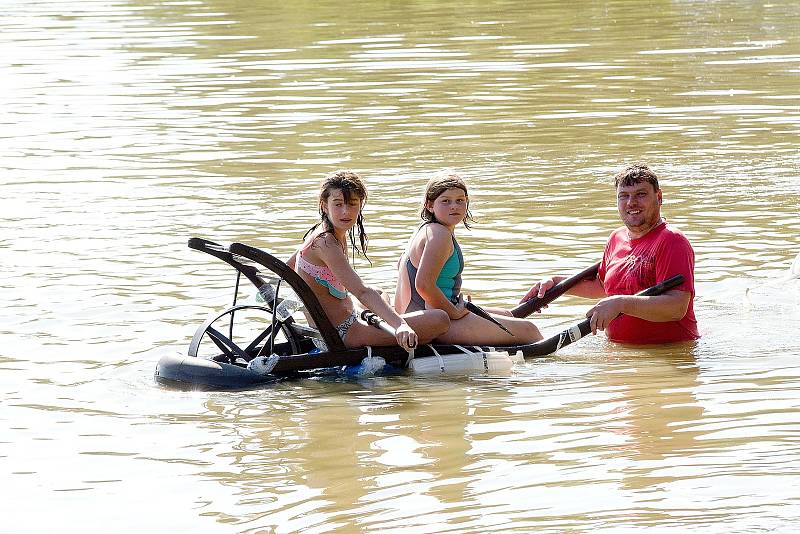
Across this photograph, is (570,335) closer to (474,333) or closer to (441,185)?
(474,333)

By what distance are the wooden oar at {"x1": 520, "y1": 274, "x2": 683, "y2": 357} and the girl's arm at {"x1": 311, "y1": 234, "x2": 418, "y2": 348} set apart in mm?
898

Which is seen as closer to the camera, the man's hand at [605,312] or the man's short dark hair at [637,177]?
the man's hand at [605,312]

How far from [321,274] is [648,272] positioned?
189 cm

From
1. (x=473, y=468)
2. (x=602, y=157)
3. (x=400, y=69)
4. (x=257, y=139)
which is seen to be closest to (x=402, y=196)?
(x=602, y=157)

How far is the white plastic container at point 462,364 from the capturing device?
25.3ft

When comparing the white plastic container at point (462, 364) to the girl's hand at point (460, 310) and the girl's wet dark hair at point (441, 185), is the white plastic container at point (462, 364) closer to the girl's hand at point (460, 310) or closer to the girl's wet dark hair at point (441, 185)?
the girl's hand at point (460, 310)

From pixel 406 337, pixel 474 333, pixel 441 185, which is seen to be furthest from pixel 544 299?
pixel 406 337

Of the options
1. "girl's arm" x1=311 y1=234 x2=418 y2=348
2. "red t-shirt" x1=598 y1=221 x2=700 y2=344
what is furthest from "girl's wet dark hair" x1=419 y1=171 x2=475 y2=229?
"red t-shirt" x1=598 y1=221 x2=700 y2=344

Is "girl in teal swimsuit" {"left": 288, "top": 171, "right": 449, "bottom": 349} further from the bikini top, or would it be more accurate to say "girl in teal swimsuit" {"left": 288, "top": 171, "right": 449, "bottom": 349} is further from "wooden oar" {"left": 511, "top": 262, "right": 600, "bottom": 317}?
"wooden oar" {"left": 511, "top": 262, "right": 600, "bottom": 317}

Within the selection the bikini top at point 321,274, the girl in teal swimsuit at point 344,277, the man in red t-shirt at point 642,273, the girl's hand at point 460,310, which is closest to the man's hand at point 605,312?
the man in red t-shirt at point 642,273

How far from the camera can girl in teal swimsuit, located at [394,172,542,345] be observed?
306 inches

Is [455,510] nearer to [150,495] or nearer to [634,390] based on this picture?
[150,495]

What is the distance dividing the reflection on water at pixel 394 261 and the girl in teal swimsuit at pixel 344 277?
1.13 feet

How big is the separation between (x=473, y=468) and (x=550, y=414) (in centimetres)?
89
